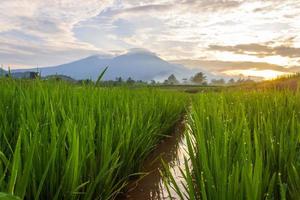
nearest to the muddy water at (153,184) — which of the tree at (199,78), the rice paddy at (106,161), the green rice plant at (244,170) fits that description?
the rice paddy at (106,161)

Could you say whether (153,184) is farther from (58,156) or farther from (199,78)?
(199,78)

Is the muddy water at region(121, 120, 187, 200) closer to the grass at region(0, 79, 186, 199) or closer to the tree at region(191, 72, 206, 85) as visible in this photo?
the grass at region(0, 79, 186, 199)

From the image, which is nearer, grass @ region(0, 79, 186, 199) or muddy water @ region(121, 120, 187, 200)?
grass @ region(0, 79, 186, 199)

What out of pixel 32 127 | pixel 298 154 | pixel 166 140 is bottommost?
pixel 166 140

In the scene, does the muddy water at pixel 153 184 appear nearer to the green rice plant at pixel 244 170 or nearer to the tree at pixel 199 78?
the green rice plant at pixel 244 170

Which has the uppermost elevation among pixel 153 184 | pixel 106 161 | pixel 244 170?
pixel 244 170

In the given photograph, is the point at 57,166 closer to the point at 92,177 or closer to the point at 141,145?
the point at 92,177

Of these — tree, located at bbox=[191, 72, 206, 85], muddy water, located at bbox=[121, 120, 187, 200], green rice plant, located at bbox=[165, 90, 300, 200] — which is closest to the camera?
green rice plant, located at bbox=[165, 90, 300, 200]

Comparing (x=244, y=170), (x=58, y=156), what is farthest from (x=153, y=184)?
(x=244, y=170)

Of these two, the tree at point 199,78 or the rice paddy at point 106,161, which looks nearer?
the rice paddy at point 106,161

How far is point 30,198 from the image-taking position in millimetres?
1488

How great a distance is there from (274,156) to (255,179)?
77 cm

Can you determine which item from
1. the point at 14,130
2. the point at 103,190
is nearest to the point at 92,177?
the point at 103,190

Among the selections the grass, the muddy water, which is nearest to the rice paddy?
the grass
